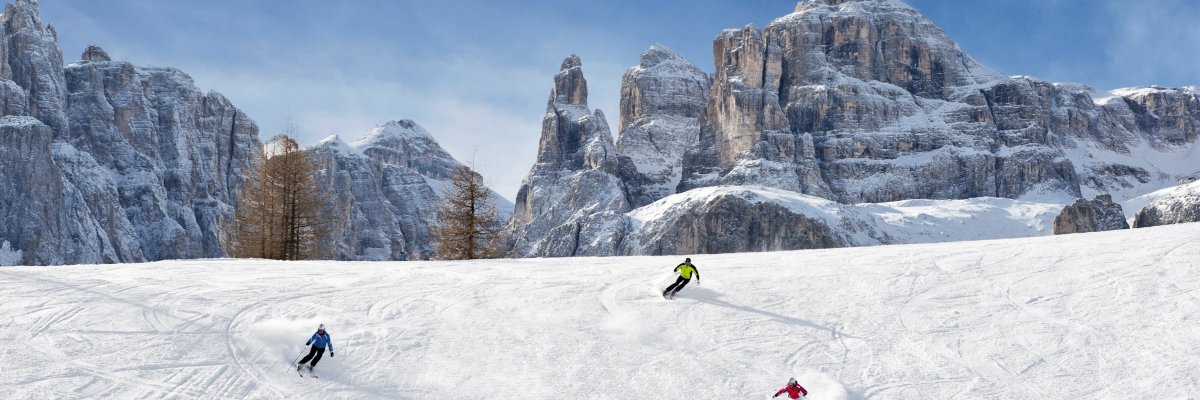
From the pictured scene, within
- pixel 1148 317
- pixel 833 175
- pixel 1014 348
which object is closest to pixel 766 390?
pixel 1014 348

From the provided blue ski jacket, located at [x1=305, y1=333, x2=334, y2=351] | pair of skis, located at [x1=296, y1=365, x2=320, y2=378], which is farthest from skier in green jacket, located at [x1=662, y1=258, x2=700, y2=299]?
pair of skis, located at [x1=296, y1=365, x2=320, y2=378]

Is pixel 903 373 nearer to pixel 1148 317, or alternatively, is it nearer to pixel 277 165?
pixel 1148 317

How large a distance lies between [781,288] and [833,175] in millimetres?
176999

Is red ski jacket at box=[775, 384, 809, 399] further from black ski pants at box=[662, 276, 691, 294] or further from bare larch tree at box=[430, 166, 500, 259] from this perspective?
bare larch tree at box=[430, 166, 500, 259]

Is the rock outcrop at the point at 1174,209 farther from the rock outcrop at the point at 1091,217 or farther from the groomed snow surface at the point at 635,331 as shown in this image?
the groomed snow surface at the point at 635,331

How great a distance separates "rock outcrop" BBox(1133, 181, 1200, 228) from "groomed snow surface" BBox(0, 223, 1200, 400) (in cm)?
13188

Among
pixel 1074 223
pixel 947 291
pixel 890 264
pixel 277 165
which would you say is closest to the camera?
pixel 947 291

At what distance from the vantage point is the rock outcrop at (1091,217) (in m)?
135

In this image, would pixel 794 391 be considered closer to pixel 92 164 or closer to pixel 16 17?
pixel 92 164

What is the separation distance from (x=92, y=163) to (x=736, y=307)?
181556 millimetres

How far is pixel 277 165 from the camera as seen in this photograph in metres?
46.8

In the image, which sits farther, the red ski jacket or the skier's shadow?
the skier's shadow

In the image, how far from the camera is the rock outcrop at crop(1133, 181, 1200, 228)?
448 ft

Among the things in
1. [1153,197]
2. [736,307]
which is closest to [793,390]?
[736,307]
